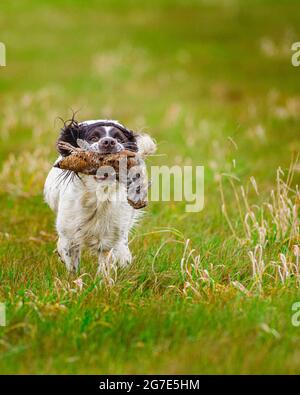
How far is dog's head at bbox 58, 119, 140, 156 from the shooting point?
593 cm

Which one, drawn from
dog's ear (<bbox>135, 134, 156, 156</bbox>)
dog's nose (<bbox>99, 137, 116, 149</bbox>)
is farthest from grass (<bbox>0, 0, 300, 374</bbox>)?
dog's nose (<bbox>99, 137, 116, 149</bbox>)

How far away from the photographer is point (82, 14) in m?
24.5

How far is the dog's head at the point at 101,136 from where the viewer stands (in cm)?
593

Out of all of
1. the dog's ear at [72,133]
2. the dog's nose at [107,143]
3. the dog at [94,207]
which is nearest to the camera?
the dog's nose at [107,143]

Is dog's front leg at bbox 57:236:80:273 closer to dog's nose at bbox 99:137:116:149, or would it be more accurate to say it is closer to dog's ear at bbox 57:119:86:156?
dog's ear at bbox 57:119:86:156

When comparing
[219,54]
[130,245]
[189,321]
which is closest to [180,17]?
[219,54]

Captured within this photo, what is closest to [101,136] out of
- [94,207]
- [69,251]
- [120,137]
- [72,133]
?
[120,137]

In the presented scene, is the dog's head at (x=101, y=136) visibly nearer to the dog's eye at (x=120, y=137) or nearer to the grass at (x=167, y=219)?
the dog's eye at (x=120, y=137)

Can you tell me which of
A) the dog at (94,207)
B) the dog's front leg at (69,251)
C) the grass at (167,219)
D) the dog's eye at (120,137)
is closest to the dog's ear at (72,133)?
the dog at (94,207)

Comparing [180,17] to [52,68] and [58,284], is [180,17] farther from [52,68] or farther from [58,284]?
[58,284]

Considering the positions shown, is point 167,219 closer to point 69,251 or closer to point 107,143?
point 69,251

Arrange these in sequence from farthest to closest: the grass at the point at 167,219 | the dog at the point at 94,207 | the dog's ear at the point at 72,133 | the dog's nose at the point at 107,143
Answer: the dog's ear at the point at 72,133
the dog at the point at 94,207
the dog's nose at the point at 107,143
the grass at the point at 167,219

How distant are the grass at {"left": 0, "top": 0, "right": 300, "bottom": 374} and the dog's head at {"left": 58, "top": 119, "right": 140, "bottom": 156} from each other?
1.51ft
